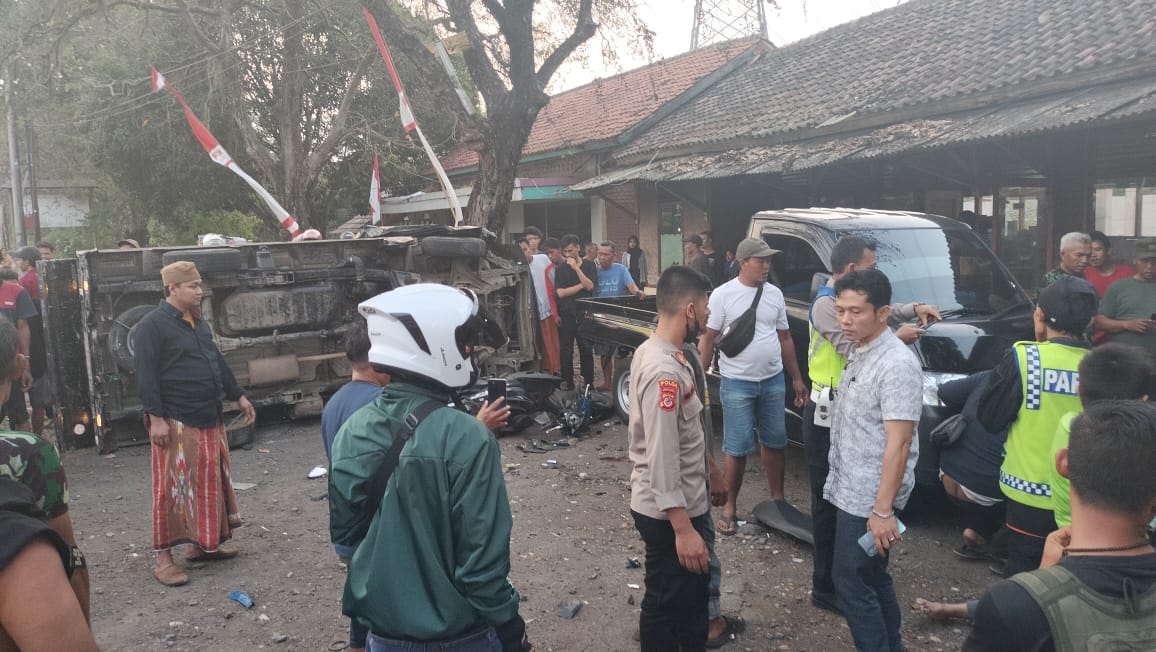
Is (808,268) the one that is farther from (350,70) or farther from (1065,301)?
(350,70)

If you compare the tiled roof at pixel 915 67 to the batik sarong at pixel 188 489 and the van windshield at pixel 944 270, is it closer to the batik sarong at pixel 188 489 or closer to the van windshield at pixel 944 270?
the van windshield at pixel 944 270

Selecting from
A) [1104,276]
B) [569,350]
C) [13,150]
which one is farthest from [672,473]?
[13,150]

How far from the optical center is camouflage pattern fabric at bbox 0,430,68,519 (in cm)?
186

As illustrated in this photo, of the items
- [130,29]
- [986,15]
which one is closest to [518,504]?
[986,15]

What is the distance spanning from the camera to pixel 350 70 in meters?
18.8

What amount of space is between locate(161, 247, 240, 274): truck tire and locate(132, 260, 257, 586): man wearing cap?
293 centimetres

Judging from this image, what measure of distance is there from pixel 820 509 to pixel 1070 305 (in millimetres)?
1435

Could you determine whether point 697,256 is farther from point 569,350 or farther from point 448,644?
point 448,644

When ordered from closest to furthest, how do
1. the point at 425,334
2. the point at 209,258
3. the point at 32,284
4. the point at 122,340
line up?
1. the point at 425,334
2. the point at 122,340
3. the point at 209,258
4. the point at 32,284

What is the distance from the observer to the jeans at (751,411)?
5.03 m

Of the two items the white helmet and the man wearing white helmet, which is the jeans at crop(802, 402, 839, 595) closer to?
the man wearing white helmet

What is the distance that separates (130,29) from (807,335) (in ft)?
59.6

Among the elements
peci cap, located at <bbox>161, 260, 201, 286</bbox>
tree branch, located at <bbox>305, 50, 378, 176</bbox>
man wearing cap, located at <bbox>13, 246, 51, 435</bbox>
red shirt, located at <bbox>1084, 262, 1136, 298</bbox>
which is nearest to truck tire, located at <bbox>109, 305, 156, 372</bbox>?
man wearing cap, located at <bbox>13, 246, 51, 435</bbox>

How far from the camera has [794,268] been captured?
6250mm
